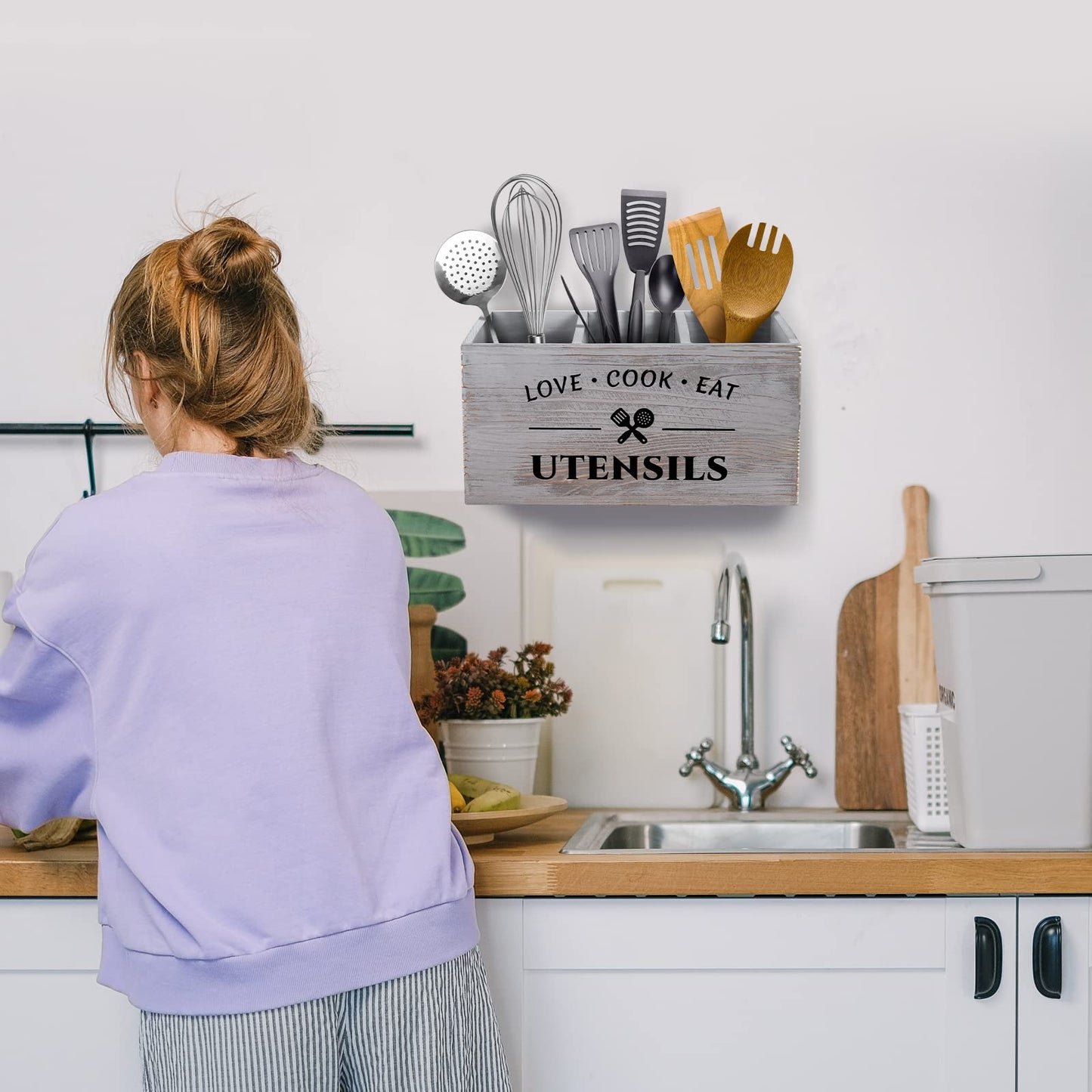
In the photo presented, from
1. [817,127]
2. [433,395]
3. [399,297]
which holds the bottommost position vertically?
[433,395]

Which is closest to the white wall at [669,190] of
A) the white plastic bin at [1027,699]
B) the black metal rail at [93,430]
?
the black metal rail at [93,430]

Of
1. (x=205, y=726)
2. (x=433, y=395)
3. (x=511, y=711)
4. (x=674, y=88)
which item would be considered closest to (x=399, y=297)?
(x=433, y=395)

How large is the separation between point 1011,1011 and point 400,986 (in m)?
0.66

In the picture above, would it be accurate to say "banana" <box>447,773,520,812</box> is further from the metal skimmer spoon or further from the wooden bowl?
the metal skimmer spoon

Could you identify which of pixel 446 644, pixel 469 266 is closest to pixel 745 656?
pixel 446 644

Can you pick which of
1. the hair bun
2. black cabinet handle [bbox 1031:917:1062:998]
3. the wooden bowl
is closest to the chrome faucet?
the wooden bowl

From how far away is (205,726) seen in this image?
36.0 inches

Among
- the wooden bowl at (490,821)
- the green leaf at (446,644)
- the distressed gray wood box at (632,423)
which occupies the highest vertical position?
the distressed gray wood box at (632,423)

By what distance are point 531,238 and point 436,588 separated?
0.49m

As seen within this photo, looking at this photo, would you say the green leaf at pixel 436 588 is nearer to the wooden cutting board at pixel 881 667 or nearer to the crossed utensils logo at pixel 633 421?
the crossed utensils logo at pixel 633 421

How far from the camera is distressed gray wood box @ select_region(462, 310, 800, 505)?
156cm

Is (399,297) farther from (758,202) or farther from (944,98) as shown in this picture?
(944,98)

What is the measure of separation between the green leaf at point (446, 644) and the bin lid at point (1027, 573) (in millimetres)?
693

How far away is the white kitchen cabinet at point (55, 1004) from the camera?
126 cm
